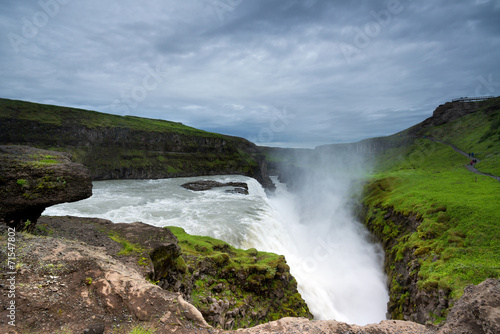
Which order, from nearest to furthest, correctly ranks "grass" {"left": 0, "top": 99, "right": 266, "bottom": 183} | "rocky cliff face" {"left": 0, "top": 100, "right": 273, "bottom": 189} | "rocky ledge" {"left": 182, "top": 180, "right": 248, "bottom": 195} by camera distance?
"rocky ledge" {"left": 182, "top": 180, "right": 248, "bottom": 195}
"rocky cliff face" {"left": 0, "top": 100, "right": 273, "bottom": 189}
"grass" {"left": 0, "top": 99, "right": 266, "bottom": 183}

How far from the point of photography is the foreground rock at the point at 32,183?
24.5ft

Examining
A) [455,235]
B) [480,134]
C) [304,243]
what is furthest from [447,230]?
[480,134]

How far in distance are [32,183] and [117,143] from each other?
68298 mm

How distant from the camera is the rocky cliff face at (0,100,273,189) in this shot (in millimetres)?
54500

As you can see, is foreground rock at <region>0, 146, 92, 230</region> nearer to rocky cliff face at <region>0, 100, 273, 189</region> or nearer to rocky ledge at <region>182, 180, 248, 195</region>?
rocky ledge at <region>182, 180, 248, 195</region>

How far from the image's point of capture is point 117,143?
67.1m

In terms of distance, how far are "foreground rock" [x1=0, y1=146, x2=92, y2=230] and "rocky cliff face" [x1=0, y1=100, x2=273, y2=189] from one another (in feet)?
183

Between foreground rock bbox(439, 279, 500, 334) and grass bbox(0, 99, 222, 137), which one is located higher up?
grass bbox(0, 99, 222, 137)

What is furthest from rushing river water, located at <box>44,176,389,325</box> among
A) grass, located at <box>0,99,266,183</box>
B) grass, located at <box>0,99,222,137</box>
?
grass, located at <box>0,99,222,137</box>

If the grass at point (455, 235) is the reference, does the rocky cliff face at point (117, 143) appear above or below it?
above

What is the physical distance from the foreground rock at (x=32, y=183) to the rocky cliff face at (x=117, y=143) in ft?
183

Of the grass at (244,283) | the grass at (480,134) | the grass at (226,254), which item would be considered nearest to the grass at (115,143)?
the grass at (226,254)

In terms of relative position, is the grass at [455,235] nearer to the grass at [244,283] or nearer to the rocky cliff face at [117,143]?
the grass at [244,283]

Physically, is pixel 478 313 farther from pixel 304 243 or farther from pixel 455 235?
pixel 304 243
